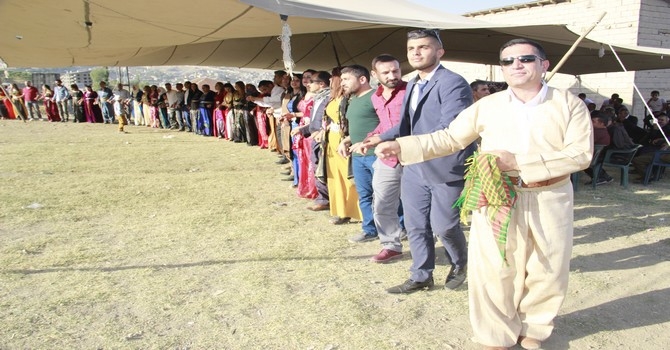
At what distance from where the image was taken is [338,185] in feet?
16.8

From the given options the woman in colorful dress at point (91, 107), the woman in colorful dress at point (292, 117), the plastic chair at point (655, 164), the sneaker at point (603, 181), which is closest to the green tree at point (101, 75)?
the woman in colorful dress at point (91, 107)

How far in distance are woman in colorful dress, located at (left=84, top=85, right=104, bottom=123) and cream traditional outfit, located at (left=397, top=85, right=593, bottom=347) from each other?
18.7 m

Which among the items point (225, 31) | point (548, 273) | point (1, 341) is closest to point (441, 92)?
point (548, 273)

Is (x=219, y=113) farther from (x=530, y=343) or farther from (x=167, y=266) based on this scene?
(x=530, y=343)

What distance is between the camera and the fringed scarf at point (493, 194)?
2291 mm

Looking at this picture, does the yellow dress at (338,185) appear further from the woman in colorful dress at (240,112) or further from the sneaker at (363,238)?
the woman in colorful dress at (240,112)

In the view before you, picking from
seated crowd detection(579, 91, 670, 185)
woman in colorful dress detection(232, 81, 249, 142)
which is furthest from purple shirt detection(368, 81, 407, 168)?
woman in colorful dress detection(232, 81, 249, 142)

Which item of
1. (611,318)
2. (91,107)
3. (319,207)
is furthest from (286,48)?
(91,107)

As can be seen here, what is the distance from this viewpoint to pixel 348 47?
973 centimetres

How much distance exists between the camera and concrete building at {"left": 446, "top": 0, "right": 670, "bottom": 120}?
1291 centimetres

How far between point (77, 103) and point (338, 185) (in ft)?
54.6

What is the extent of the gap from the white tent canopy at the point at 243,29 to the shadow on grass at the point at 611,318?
300cm

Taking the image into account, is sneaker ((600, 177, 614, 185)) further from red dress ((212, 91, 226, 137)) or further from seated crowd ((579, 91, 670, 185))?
red dress ((212, 91, 226, 137))

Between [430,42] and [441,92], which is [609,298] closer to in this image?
[441,92]
